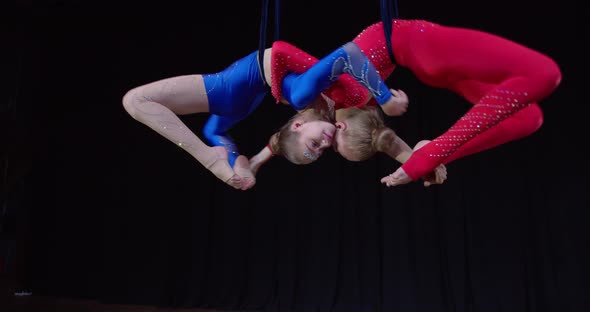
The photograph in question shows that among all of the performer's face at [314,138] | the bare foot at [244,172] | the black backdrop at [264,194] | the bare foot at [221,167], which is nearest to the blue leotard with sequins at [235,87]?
the bare foot at [244,172]

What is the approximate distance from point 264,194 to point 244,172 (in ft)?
10.4

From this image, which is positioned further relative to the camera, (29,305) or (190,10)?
(190,10)

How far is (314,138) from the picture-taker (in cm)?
206

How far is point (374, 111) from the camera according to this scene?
2.16 m

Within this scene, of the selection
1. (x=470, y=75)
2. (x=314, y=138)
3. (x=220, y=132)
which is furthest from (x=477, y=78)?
(x=220, y=132)

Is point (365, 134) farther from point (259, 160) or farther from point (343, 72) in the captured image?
point (259, 160)

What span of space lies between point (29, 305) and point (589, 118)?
5.79 m

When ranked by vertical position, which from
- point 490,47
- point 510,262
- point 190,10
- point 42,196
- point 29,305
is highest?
point 190,10

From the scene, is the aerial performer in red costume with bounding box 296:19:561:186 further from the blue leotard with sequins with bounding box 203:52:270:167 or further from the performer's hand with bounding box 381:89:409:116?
the blue leotard with sequins with bounding box 203:52:270:167

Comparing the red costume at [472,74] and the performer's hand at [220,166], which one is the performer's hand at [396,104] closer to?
the red costume at [472,74]

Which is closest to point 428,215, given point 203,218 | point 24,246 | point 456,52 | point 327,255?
point 327,255

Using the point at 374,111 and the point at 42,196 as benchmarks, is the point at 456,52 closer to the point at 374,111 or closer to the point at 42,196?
the point at 374,111

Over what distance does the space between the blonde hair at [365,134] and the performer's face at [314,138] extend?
2.8 inches

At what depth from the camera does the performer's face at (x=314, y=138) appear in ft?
6.79
